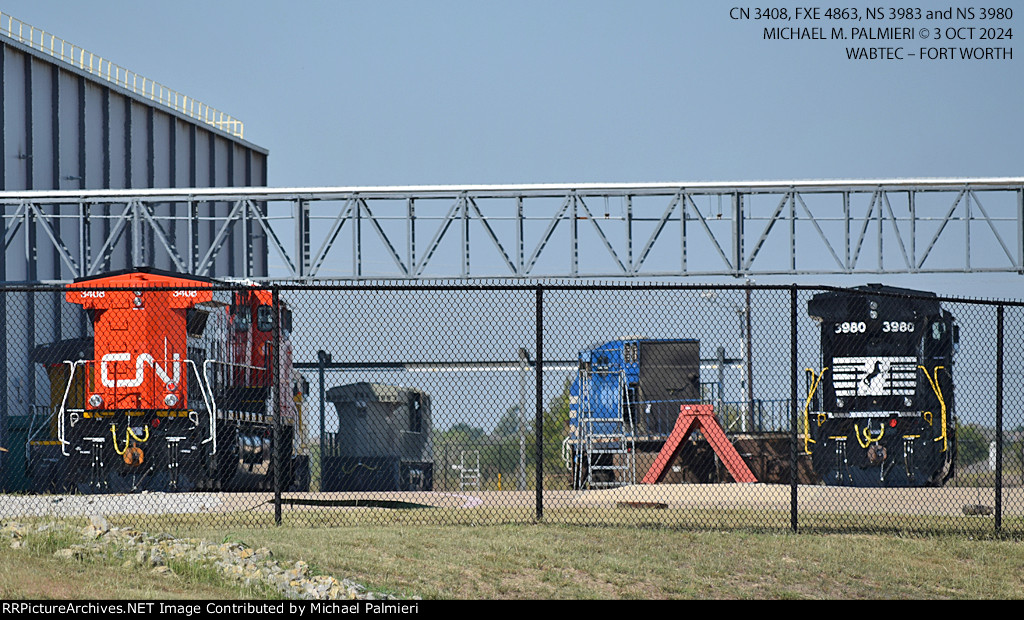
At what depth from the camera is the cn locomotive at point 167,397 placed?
19766 mm

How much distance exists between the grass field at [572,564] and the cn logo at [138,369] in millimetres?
7710

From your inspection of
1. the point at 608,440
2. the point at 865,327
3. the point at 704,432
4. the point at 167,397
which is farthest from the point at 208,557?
the point at 608,440

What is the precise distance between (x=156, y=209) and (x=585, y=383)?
21.0 meters

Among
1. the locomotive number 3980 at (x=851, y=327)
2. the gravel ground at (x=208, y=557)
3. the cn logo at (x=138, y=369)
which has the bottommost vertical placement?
the gravel ground at (x=208, y=557)

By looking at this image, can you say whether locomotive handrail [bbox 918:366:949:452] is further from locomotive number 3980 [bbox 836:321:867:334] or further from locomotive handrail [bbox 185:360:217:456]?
locomotive handrail [bbox 185:360:217:456]

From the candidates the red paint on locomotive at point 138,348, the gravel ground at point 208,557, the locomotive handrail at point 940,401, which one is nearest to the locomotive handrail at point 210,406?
the red paint on locomotive at point 138,348

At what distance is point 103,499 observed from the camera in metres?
17.2

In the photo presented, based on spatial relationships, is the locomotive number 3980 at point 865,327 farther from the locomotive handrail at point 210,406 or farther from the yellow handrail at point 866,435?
the locomotive handrail at point 210,406

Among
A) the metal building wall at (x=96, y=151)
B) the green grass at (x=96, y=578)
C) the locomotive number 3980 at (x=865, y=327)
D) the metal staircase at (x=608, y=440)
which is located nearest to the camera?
the green grass at (x=96, y=578)

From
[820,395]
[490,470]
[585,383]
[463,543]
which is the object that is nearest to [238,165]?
[490,470]

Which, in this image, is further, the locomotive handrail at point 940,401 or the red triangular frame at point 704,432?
the locomotive handrail at point 940,401

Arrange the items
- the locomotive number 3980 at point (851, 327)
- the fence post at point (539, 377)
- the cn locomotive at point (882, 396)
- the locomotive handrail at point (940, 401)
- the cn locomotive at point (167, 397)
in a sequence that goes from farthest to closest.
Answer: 1. the locomotive number 3980 at point (851, 327)
2. the cn locomotive at point (882, 396)
3. the locomotive handrail at point (940, 401)
4. the cn locomotive at point (167, 397)
5. the fence post at point (539, 377)

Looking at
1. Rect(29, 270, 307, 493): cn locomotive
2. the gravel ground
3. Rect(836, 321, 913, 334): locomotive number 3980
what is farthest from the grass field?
Rect(836, 321, 913, 334): locomotive number 3980
